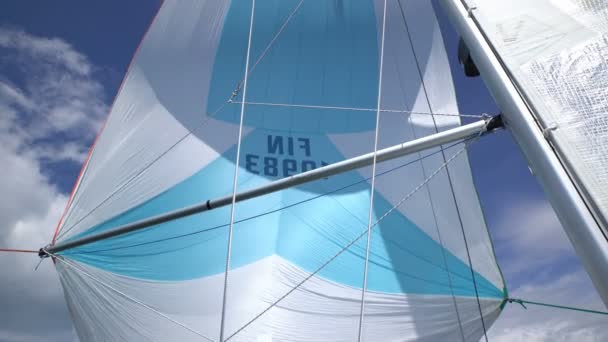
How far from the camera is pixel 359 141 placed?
14.7 ft

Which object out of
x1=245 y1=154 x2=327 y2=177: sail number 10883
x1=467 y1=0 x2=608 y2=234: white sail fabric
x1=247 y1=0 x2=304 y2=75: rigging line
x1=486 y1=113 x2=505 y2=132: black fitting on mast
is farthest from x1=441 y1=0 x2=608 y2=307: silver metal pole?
x1=247 y1=0 x2=304 y2=75: rigging line

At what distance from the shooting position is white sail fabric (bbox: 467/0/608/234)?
1.38 meters

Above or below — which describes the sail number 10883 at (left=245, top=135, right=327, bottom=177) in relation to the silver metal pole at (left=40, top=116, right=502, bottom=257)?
above

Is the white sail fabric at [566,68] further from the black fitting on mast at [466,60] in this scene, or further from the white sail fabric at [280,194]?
the white sail fabric at [280,194]

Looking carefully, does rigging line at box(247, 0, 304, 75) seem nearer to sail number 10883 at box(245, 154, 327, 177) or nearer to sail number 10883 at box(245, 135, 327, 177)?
sail number 10883 at box(245, 135, 327, 177)

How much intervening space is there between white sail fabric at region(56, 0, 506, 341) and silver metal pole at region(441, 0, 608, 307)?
1943 millimetres

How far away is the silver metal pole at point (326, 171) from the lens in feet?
7.41

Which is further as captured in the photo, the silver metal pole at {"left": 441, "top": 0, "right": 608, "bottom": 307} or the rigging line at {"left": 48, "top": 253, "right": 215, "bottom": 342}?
the rigging line at {"left": 48, "top": 253, "right": 215, "bottom": 342}

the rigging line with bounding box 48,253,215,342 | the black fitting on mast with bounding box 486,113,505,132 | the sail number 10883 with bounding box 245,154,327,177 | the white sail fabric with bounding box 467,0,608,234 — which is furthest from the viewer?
the sail number 10883 with bounding box 245,154,327,177

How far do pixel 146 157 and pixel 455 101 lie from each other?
3.27 m

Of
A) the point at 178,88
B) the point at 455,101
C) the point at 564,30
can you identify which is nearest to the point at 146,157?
the point at 178,88

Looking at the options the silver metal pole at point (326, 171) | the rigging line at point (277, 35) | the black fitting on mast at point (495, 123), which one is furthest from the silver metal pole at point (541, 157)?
the rigging line at point (277, 35)

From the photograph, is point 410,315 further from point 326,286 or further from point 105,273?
point 105,273

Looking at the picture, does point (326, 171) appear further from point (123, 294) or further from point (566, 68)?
point (123, 294)
